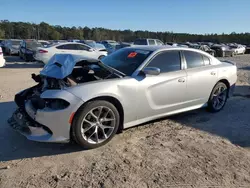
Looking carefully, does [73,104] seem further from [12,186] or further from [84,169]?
[12,186]

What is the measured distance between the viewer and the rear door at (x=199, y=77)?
4.79 m

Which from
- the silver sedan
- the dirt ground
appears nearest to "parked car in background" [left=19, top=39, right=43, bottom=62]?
the dirt ground

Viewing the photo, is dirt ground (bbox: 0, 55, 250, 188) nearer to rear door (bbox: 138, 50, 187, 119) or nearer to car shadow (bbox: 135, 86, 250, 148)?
car shadow (bbox: 135, 86, 250, 148)

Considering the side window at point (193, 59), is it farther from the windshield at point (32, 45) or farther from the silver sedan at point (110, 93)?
the windshield at point (32, 45)

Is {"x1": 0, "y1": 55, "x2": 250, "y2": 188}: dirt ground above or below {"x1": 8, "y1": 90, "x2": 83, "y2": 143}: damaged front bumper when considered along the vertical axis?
below

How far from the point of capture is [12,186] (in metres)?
2.76

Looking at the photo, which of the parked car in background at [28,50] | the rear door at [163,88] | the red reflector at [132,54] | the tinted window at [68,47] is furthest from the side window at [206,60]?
the parked car in background at [28,50]

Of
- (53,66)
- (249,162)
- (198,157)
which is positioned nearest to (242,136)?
(249,162)

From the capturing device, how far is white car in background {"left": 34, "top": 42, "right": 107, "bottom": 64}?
510 inches

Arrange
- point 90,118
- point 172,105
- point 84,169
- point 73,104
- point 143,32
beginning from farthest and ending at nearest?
point 143,32 → point 172,105 → point 90,118 → point 73,104 → point 84,169

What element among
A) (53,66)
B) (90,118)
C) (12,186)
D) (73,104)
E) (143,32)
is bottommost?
(12,186)

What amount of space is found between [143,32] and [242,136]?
302 feet

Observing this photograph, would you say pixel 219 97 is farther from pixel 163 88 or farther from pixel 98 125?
pixel 98 125

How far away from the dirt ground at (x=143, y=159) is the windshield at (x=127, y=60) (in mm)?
1128
